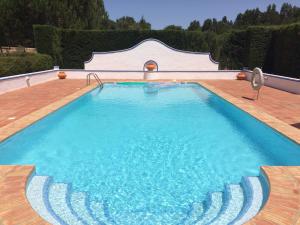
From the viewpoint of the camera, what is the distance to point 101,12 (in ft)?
118

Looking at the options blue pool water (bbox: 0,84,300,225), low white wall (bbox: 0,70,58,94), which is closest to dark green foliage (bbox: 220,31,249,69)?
blue pool water (bbox: 0,84,300,225)

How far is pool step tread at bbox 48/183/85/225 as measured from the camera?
3922 mm

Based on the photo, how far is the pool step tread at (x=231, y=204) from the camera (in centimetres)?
395

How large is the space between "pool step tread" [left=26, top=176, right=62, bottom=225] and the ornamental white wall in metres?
18.8

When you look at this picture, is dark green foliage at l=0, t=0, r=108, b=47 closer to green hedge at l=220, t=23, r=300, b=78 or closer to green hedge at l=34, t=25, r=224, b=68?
green hedge at l=34, t=25, r=224, b=68

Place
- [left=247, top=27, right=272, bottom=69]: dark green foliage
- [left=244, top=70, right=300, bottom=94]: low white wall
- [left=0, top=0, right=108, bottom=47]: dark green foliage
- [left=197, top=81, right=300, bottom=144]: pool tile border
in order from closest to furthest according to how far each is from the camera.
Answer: [left=197, top=81, right=300, bottom=144]: pool tile border < [left=244, top=70, right=300, bottom=94]: low white wall < [left=247, top=27, right=272, bottom=69]: dark green foliage < [left=0, top=0, right=108, bottom=47]: dark green foliage

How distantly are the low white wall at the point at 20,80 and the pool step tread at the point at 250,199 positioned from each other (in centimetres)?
1238

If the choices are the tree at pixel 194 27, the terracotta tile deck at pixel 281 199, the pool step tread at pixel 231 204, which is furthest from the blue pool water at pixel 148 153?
the tree at pixel 194 27

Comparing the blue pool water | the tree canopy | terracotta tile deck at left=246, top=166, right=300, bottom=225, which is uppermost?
the tree canopy

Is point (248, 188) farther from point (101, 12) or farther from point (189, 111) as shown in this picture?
point (101, 12)

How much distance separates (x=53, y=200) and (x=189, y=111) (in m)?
7.81

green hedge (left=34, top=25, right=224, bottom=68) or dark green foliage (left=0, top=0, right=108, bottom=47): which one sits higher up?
dark green foliage (left=0, top=0, right=108, bottom=47)

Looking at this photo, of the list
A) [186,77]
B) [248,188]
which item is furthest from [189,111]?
[186,77]

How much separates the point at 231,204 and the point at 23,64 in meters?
15.9
